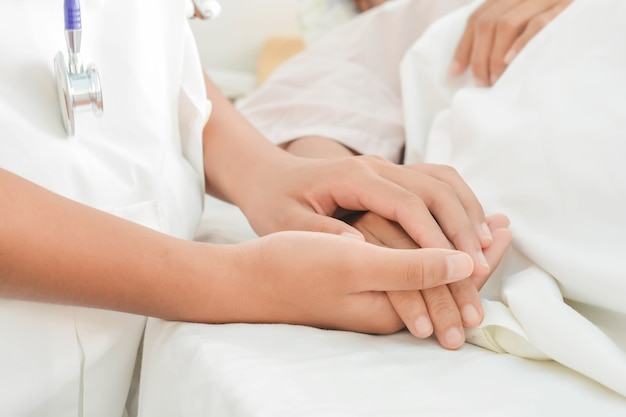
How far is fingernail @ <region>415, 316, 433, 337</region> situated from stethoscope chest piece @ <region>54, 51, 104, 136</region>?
0.99 feet

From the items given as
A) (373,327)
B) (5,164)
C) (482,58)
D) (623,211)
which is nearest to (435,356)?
(373,327)

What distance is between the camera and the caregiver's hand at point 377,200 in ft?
2.15

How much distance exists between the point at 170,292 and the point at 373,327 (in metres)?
Answer: 0.17

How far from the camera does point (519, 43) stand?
983 millimetres

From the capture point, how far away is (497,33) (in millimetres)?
1014

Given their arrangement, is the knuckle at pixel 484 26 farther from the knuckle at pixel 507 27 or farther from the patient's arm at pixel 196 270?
the patient's arm at pixel 196 270

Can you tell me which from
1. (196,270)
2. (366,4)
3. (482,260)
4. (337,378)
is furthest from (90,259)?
(366,4)

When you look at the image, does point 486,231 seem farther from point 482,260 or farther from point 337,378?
point 337,378

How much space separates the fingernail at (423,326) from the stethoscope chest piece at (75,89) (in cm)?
30

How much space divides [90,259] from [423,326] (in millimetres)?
258

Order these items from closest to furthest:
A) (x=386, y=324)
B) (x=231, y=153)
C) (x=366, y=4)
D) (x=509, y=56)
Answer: (x=386, y=324)
(x=231, y=153)
(x=509, y=56)
(x=366, y=4)

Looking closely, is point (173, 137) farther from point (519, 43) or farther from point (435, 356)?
point (519, 43)

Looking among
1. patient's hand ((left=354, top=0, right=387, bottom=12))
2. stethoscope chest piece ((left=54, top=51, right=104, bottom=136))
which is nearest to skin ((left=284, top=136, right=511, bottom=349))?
stethoscope chest piece ((left=54, top=51, right=104, bottom=136))

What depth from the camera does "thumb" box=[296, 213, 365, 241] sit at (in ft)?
2.13
